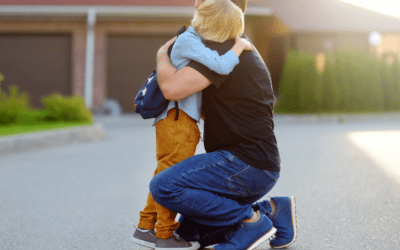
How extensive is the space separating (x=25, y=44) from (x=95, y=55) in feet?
7.43

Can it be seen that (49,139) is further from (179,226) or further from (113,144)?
(179,226)

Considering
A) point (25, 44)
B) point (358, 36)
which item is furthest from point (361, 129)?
point (358, 36)

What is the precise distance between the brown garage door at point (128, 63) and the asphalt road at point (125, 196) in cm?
900

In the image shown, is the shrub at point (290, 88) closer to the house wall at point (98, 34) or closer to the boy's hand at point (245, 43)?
the house wall at point (98, 34)

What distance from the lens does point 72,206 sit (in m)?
4.48

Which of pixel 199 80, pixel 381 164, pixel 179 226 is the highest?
pixel 199 80

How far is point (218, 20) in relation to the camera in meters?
2.73

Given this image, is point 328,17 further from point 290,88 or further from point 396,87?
point 290,88

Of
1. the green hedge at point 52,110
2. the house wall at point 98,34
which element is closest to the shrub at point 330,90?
the house wall at point 98,34

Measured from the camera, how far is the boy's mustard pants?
2848 millimetres

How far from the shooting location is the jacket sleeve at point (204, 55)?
2693 millimetres

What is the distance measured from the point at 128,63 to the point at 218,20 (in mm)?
15264

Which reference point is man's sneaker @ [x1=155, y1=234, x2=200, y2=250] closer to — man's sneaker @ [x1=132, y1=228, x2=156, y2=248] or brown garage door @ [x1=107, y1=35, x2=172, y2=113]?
man's sneaker @ [x1=132, y1=228, x2=156, y2=248]

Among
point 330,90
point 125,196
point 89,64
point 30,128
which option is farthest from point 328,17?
point 125,196
